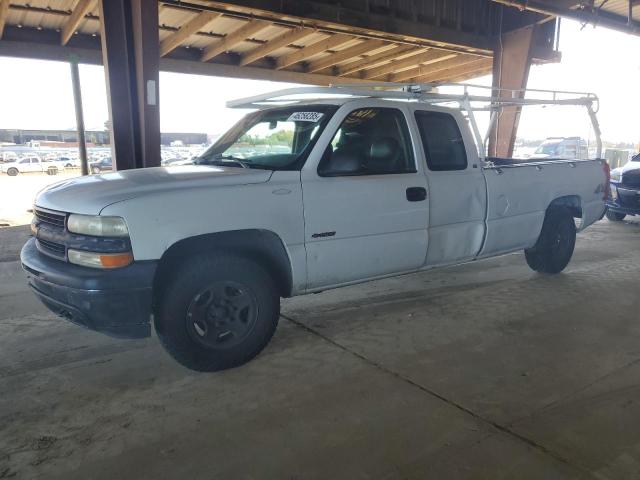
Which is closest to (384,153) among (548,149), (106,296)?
(106,296)

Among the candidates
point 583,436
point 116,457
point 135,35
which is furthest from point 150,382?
point 135,35

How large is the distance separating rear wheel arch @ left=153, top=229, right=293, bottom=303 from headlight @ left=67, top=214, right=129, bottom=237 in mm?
304

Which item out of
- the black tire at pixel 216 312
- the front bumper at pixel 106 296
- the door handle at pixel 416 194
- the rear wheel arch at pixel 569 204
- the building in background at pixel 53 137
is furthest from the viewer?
the building in background at pixel 53 137

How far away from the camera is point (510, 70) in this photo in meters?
11.3

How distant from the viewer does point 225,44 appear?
11.3 m

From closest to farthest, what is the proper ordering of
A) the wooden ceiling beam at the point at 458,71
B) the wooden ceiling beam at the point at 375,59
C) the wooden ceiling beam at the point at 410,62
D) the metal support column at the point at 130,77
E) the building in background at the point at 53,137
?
1. the metal support column at the point at 130,77
2. the wooden ceiling beam at the point at 375,59
3. the wooden ceiling beam at the point at 410,62
4. the wooden ceiling beam at the point at 458,71
5. the building in background at the point at 53,137

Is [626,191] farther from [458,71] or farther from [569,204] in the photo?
[458,71]

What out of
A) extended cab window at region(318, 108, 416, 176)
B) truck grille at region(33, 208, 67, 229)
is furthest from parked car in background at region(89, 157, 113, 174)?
extended cab window at region(318, 108, 416, 176)

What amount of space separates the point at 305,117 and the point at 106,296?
2054 mm

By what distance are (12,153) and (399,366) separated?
126 ft

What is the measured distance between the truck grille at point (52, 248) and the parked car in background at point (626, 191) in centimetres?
990

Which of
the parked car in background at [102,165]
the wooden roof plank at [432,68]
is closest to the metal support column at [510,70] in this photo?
the wooden roof plank at [432,68]

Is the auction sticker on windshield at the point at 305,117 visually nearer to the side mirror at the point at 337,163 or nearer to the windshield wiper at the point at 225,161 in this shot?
the side mirror at the point at 337,163

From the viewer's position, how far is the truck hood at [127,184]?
298 cm
